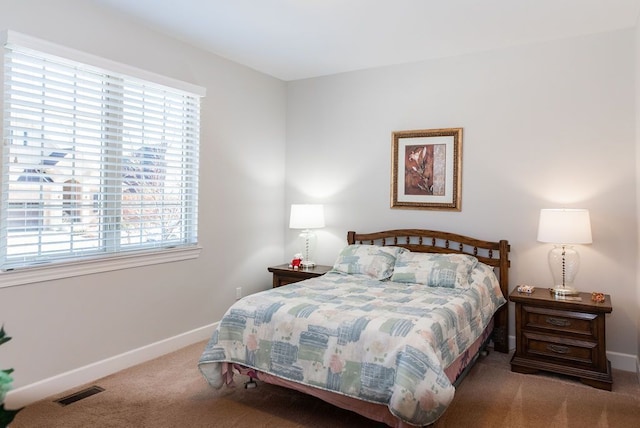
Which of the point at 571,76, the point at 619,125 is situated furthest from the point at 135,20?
the point at 619,125

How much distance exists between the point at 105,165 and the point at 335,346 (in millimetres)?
2197

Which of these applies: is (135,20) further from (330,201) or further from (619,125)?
(619,125)

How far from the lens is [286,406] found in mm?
2785

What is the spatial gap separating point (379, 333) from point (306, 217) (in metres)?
2.26

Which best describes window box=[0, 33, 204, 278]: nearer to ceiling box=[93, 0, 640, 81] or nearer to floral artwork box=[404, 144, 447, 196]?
ceiling box=[93, 0, 640, 81]

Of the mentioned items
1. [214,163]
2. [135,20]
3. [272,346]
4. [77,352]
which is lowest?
[77,352]

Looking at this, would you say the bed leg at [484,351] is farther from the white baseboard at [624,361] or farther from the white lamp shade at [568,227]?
the white lamp shade at [568,227]

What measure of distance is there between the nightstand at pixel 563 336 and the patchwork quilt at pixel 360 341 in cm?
37

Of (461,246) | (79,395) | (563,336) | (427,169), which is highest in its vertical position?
(427,169)

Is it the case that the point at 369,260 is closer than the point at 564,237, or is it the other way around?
the point at 564,237

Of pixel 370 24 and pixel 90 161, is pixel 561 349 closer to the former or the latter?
pixel 370 24

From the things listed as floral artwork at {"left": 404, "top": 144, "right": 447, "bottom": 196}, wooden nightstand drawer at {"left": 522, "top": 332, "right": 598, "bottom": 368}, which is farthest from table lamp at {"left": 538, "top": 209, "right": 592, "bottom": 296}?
floral artwork at {"left": 404, "top": 144, "right": 447, "bottom": 196}

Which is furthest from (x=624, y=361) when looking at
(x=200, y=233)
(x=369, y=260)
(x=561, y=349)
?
(x=200, y=233)

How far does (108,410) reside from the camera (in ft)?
8.87
